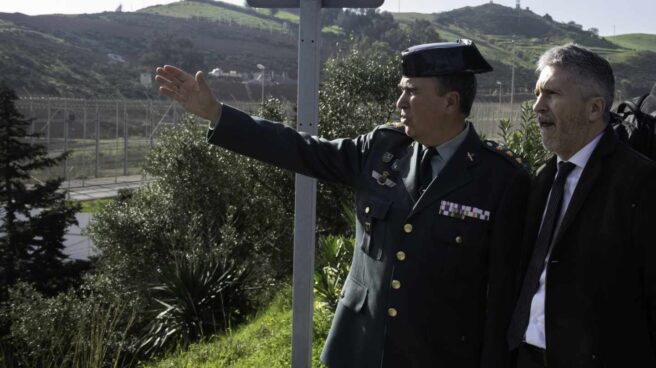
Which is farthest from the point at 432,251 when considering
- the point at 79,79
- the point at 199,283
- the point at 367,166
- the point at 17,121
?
the point at 79,79

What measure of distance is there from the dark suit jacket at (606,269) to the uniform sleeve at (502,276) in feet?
0.64

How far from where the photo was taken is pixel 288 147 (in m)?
2.57

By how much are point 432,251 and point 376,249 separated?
19 cm

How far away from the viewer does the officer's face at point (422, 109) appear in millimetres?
2430

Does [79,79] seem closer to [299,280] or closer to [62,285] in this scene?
[62,285]

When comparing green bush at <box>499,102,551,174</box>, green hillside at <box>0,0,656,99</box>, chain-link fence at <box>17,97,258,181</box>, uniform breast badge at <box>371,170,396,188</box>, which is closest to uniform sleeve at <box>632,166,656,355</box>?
uniform breast badge at <box>371,170,396,188</box>

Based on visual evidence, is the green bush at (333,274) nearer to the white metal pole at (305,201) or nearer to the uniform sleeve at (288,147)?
the white metal pole at (305,201)

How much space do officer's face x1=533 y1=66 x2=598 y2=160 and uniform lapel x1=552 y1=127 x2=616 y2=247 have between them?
5cm

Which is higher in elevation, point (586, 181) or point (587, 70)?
point (587, 70)

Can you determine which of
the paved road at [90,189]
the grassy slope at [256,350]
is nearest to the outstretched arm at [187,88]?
the grassy slope at [256,350]

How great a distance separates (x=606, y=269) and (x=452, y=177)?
58 centimetres

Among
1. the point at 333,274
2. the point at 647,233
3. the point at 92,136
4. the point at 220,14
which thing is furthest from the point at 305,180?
the point at 220,14

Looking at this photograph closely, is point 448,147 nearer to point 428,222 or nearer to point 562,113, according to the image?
point 428,222

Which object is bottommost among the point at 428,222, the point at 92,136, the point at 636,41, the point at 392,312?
the point at 92,136
